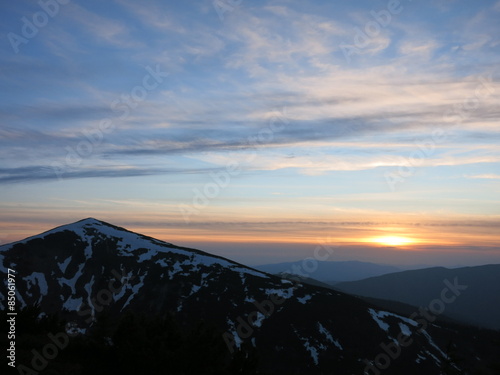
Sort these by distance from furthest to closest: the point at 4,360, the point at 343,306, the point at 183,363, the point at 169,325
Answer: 1. the point at 343,306
2. the point at 169,325
3. the point at 183,363
4. the point at 4,360

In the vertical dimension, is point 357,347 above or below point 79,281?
below

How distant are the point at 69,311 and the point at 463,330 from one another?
11529cm

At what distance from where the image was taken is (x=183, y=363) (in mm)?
30234

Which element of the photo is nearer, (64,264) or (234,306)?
(234,306)

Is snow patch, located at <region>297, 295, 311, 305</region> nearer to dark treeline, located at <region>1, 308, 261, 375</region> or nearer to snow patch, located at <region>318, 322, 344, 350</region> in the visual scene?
snow patch, located at <region>318, 322, 344, 350</region>

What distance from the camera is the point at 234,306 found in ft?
338

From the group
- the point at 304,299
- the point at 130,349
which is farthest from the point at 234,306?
the point at 130,349

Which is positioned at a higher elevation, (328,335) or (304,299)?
(304,299)

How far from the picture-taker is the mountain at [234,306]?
284 ft

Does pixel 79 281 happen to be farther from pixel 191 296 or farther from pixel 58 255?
pixel 191 296

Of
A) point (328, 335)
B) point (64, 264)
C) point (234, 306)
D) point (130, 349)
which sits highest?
point (130, 349)

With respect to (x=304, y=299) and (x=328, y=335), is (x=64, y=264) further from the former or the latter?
(x=328, y=335)

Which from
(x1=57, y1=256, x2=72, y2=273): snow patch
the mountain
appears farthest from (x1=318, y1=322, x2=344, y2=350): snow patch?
(x1=57, y1=256, x2=72, y2=273): snow patch

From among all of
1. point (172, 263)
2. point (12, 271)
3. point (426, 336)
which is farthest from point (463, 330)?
point (12, 271)
